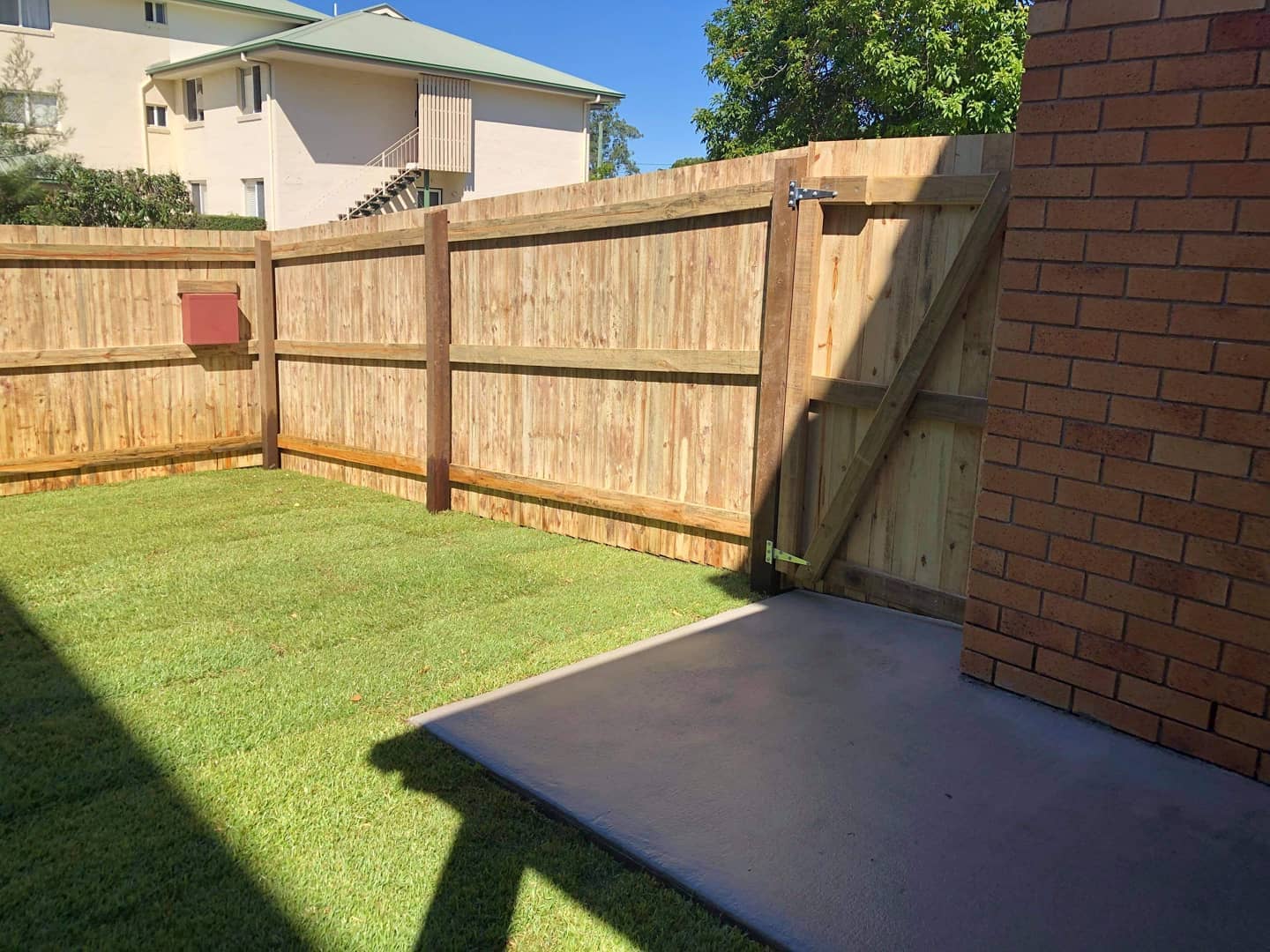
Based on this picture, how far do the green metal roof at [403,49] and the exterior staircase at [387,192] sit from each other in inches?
102

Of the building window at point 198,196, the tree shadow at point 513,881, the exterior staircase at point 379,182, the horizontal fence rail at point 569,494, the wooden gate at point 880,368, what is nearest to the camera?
the tree shadow at point 513,881

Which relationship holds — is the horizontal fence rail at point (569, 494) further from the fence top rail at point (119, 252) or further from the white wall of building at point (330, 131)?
the white wall of building at point (330, 131)

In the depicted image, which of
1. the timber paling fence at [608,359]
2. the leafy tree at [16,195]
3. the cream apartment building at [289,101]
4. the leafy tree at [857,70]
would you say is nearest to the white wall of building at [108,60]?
the cream apartment building at [289,101]

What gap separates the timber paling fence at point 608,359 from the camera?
175 inches

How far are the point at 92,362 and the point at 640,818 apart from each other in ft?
24.5

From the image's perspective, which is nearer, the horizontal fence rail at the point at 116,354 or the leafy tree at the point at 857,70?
the horizontal fence rail at the point at 116,354

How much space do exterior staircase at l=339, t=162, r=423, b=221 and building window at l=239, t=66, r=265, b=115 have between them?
330 cm

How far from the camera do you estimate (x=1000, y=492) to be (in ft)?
11.7

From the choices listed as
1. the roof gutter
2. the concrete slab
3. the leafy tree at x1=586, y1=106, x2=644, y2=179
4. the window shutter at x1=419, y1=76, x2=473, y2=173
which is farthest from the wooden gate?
the leafy tree at x1=586, y1=106, x2=644, y2=179

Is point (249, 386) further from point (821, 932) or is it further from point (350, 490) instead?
point (821, 932)

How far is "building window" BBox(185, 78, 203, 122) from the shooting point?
26.5 m

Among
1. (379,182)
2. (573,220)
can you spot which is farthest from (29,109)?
(573,220)

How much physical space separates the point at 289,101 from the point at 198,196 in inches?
185

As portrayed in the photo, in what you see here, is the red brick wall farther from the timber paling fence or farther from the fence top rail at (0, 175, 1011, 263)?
the fence top rail at (0, 175, 1011, 263)
